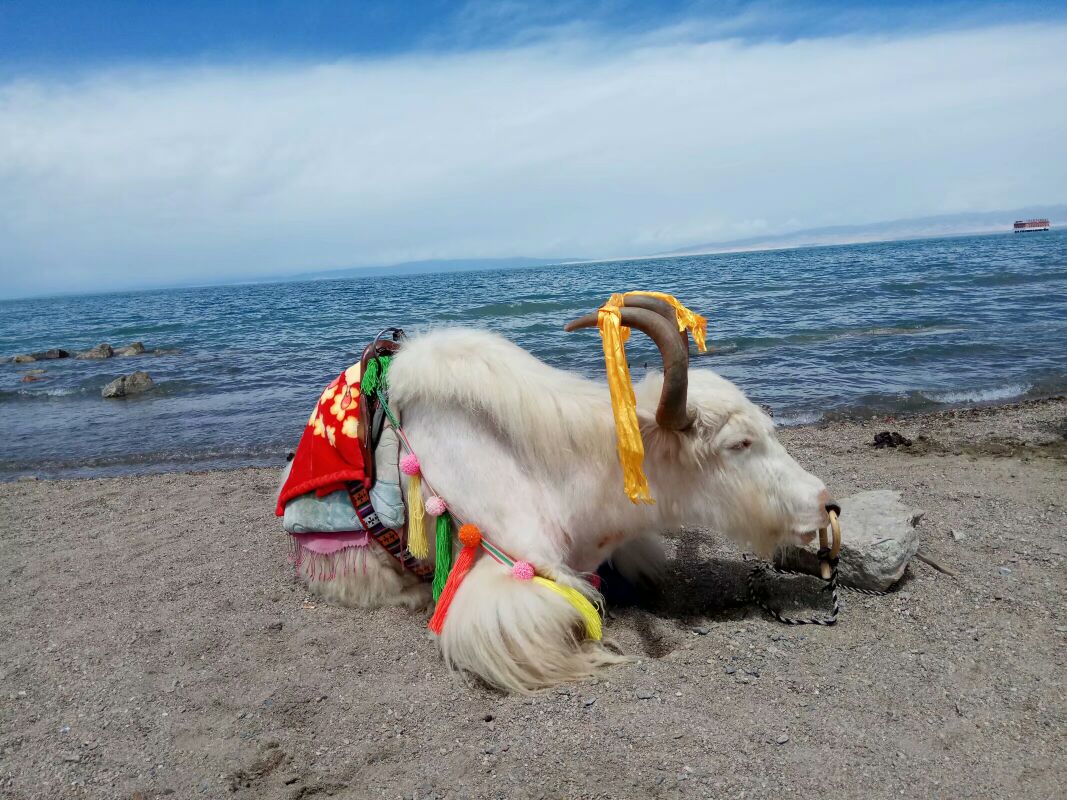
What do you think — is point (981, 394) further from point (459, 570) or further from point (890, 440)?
point (459, 570)

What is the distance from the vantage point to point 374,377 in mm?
2887

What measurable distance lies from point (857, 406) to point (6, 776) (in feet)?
24.2

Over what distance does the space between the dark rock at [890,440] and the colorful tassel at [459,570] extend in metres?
4.05

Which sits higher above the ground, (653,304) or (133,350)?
(653,304)

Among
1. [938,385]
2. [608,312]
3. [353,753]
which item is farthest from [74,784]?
[938,385]

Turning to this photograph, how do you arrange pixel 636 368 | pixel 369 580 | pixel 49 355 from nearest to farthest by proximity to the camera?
pixel 369 580 < pixel 636 368 < pixel 49 355

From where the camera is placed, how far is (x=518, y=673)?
2.36 meters

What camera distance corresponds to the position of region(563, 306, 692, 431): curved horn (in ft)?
7.80

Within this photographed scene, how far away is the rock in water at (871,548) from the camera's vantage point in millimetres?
2748

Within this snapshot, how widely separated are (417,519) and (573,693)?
0.92 metres

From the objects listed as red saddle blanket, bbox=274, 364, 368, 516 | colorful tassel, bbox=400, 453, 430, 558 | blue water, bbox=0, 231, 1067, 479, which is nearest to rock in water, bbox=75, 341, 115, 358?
blue water, bbox=0, 231, 1067, 479

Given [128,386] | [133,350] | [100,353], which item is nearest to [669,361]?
[128,386]

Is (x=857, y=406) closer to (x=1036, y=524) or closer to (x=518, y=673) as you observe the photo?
(x=1036, y=524)

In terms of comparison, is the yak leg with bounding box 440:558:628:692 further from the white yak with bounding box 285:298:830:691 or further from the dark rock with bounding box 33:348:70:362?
the dark rock with bounding box 33:348:70:362
